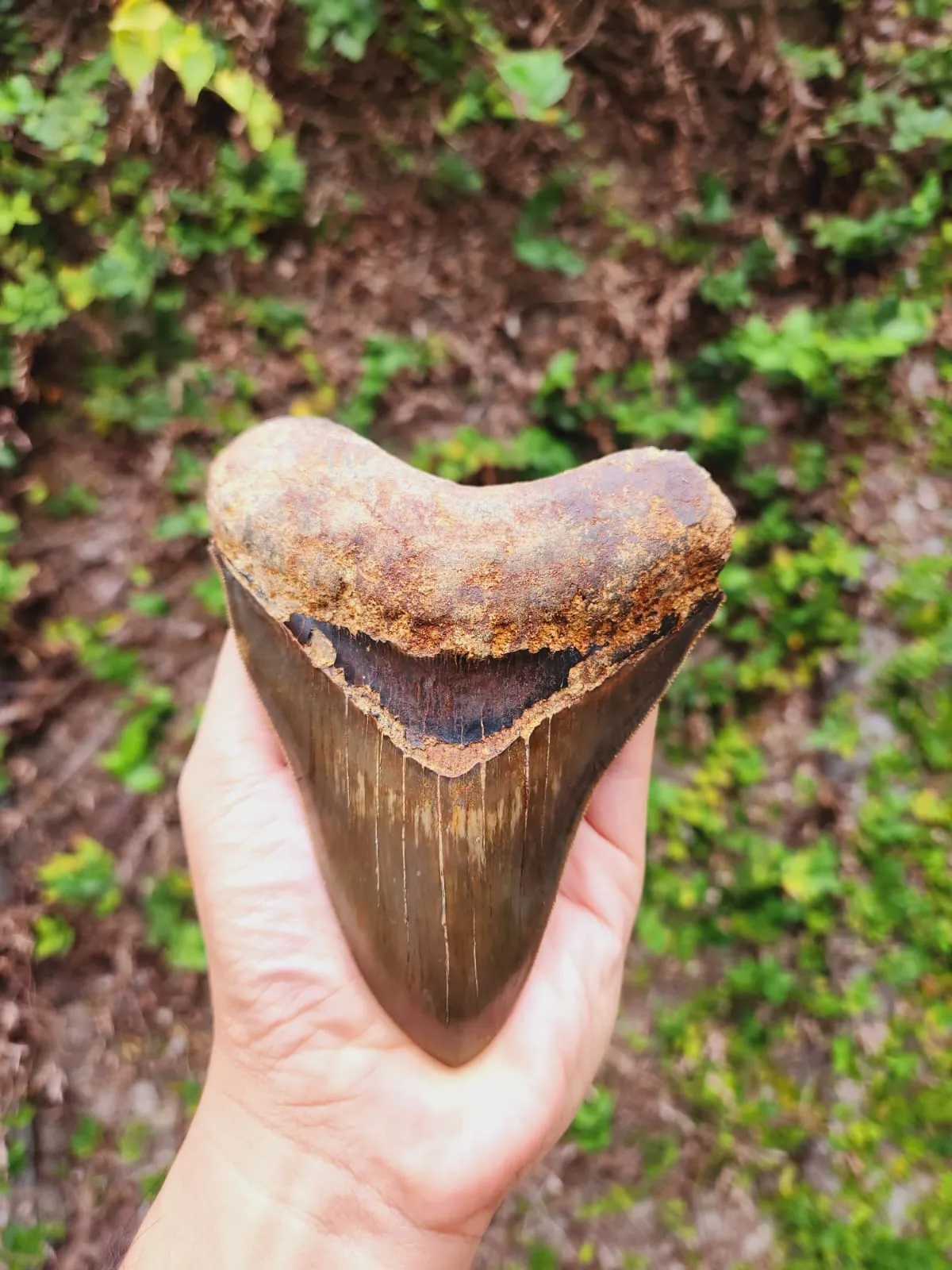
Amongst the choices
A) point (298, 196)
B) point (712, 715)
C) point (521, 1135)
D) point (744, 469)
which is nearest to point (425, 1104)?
point (521, 1135)

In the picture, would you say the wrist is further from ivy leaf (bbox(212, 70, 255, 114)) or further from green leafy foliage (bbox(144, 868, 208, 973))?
ivy leaf (bbox(212, 70, 255, 114))

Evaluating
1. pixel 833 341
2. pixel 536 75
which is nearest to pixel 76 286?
pixel 536 75

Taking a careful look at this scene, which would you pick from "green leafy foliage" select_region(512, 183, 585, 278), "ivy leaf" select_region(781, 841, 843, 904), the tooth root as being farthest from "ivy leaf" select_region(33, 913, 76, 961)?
"green leafy foliage" select_region(512, 183, 585, 278)

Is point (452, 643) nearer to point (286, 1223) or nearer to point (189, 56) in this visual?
point (286, 1223)

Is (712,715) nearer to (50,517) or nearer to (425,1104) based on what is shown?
(425,1104)

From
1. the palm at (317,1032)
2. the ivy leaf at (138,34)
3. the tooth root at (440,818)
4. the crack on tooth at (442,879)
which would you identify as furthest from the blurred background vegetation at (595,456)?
the crack on tooth at (442,879)

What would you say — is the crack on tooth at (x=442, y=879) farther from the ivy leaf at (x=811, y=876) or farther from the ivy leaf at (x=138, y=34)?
the ivy leaf at (x=138, y=34)

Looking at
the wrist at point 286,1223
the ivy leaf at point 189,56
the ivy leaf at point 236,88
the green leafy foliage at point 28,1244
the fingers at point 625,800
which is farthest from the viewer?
the green leafy foliage at point 28,1244
